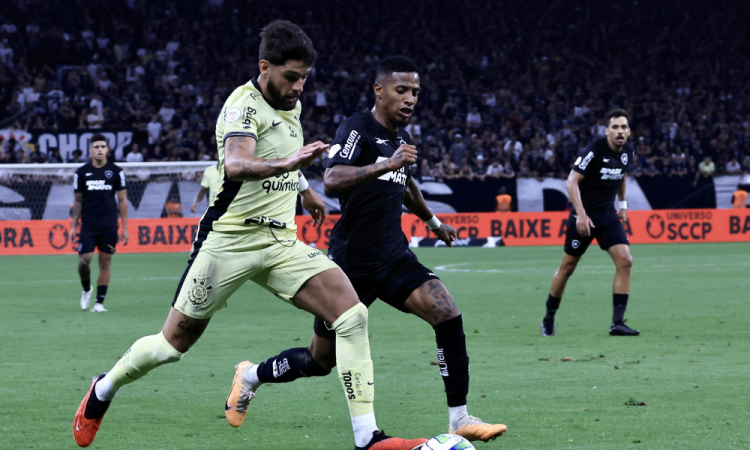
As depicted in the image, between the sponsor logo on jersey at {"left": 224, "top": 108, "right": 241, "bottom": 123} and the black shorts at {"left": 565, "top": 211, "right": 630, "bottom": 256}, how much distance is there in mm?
5483

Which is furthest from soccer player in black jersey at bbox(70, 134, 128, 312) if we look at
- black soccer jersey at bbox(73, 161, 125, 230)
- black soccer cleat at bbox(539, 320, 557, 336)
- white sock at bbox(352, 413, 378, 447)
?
white sock at bbox(352, 413, 378, 447)

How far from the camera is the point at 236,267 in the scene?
507cm

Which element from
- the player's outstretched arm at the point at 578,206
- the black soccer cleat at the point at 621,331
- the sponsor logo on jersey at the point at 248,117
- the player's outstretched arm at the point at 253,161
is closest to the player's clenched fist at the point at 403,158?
the player's outstretched arm at the point at 253,161

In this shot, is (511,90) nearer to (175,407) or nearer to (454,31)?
(454,31)

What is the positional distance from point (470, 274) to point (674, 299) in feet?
15.8

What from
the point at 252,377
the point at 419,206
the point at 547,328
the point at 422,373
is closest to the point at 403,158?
the point at 419,206

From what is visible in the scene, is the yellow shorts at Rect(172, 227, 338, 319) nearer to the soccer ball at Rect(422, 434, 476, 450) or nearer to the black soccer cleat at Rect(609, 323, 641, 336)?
the soccer ball at Rect(422, 434, 476, 450)

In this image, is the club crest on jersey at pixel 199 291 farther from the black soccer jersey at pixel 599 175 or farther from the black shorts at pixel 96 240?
the black shorts at pixel 96 240

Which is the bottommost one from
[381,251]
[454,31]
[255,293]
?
[255,293]

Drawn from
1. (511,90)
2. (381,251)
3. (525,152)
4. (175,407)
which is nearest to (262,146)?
(381,251)

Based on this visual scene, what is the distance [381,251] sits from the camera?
5648mm

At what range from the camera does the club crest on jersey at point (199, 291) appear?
16.5ft

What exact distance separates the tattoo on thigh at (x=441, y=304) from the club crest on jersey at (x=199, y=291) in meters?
1.25

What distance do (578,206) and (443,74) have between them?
25.7 m
